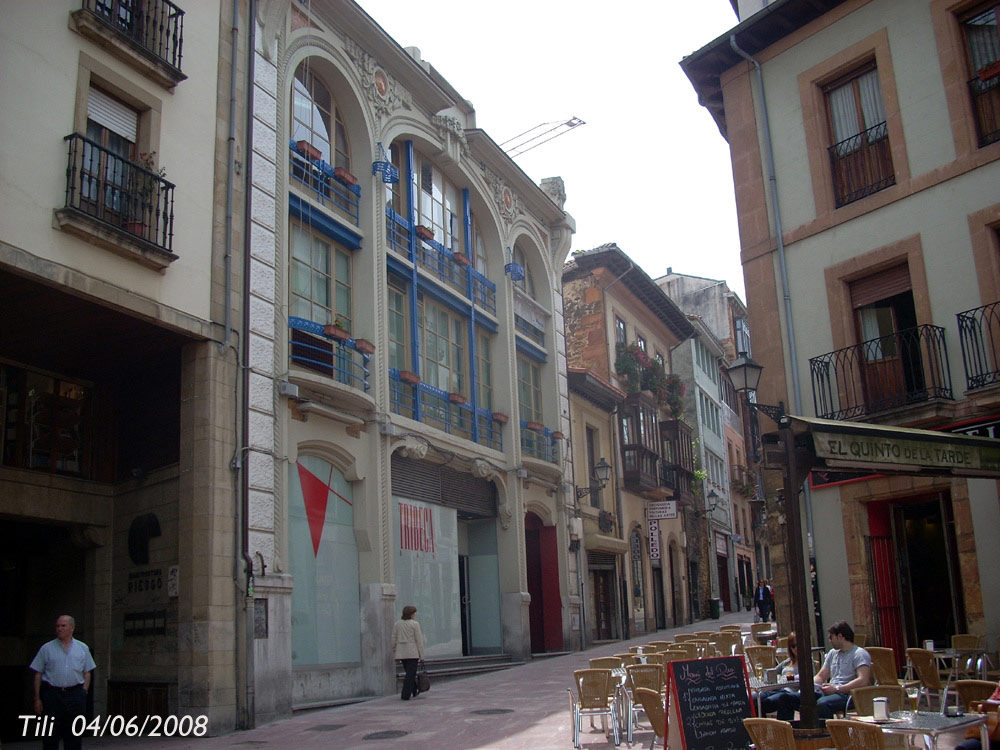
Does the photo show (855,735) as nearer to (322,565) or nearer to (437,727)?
(437,727)

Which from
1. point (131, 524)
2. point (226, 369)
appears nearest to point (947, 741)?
point (226, 369)

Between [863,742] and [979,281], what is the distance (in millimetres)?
9511

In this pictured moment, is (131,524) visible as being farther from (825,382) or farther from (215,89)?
(825,382)

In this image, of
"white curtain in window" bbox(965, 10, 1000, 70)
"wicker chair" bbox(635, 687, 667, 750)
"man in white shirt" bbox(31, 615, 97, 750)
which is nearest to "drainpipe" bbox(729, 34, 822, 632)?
"white curtain in window" bbox(965, 10, 1000, 70)

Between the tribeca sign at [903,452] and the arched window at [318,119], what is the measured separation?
11.6 metres

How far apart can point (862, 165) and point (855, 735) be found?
1158 centimetres

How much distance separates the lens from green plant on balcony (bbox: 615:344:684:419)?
105 ft

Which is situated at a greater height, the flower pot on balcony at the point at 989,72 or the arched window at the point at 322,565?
the flower pot on balcony at the point at 989,72

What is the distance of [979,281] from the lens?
44.5 feet

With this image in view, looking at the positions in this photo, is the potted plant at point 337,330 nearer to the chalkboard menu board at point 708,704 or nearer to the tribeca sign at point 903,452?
the chalkboard menu board at point 708,704

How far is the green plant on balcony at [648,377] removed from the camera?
32031 millimetres

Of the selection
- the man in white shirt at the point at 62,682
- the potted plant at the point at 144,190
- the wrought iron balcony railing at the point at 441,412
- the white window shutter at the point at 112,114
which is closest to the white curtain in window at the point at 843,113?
the wrought iron balcony railing at the point at 441,412

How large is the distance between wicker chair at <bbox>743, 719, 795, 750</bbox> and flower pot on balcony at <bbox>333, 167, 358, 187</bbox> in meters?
12.9

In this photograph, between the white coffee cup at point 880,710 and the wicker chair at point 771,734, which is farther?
the white coffee cup at point 880,710
